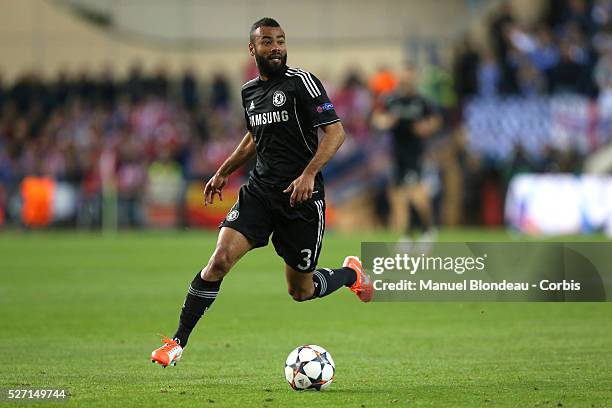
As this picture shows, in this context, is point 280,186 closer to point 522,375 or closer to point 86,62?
point 522,375

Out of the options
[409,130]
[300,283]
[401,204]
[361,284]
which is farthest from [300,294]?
[401,204]

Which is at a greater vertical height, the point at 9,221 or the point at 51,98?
the point at 51,98

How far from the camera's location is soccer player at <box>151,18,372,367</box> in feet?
27.8

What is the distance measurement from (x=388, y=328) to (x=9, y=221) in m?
19.0

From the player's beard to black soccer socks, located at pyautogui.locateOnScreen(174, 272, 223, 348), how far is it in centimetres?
152

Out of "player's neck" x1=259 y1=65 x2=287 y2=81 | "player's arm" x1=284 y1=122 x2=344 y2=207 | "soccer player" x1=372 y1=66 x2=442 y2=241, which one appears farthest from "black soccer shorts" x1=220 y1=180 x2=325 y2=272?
"soccer player" x1=372 y1=66 x2=442 y2=241

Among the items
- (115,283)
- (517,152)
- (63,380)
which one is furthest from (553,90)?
(63,380)

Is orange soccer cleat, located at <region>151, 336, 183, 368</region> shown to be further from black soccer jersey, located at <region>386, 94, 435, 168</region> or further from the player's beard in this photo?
black soccer jersey, located at <region>386, 94, 435, 168</region>

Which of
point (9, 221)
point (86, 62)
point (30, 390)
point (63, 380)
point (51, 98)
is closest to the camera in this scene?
point (30, 390)

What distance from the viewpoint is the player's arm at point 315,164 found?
27.1 ft

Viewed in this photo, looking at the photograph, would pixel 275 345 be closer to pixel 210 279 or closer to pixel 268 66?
pixel 210 279

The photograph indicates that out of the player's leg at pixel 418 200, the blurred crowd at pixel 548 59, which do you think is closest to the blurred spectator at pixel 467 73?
the blurred crowd at pixel 548 59

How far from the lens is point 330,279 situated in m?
9.61

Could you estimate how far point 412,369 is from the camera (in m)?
8.88
